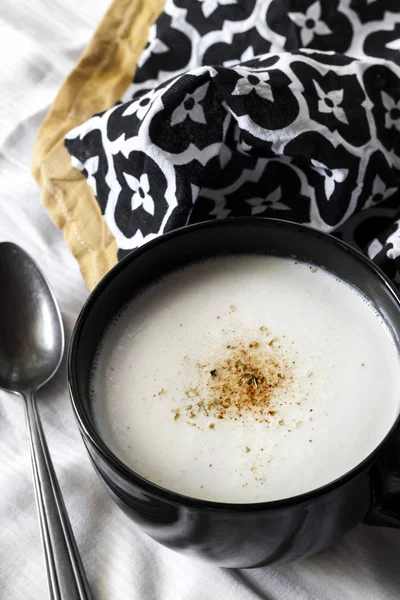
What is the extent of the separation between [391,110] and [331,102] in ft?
0.26

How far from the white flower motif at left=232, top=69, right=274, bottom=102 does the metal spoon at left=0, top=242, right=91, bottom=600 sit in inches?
12.2

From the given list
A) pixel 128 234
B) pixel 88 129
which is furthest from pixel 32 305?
pixel 88 129

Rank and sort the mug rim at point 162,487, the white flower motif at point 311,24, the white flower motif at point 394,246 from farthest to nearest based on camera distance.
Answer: the white flower motif at point 311,24, the white flower motif at point 394,246, the mug rim at point 162,487

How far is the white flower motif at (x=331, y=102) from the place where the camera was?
2.96 feet

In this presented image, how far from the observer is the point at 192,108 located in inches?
35.6

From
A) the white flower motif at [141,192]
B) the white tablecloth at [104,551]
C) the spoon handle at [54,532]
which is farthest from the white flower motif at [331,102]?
the spoon handle at [54,532]

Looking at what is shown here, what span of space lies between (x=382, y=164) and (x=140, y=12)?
1.52 feet

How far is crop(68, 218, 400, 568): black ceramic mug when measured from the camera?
58cm

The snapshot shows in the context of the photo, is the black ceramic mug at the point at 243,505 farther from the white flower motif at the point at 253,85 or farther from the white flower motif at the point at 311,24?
the white flower motif at the point at 311,24

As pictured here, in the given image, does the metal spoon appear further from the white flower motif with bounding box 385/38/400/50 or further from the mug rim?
the white flower motif with bounding box 385/38/400/50

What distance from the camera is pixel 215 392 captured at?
716 millimetres

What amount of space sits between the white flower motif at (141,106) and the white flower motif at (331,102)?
186 mm

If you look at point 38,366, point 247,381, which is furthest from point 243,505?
point 38,366

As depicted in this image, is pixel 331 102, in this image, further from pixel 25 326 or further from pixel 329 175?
pixel 25 326
